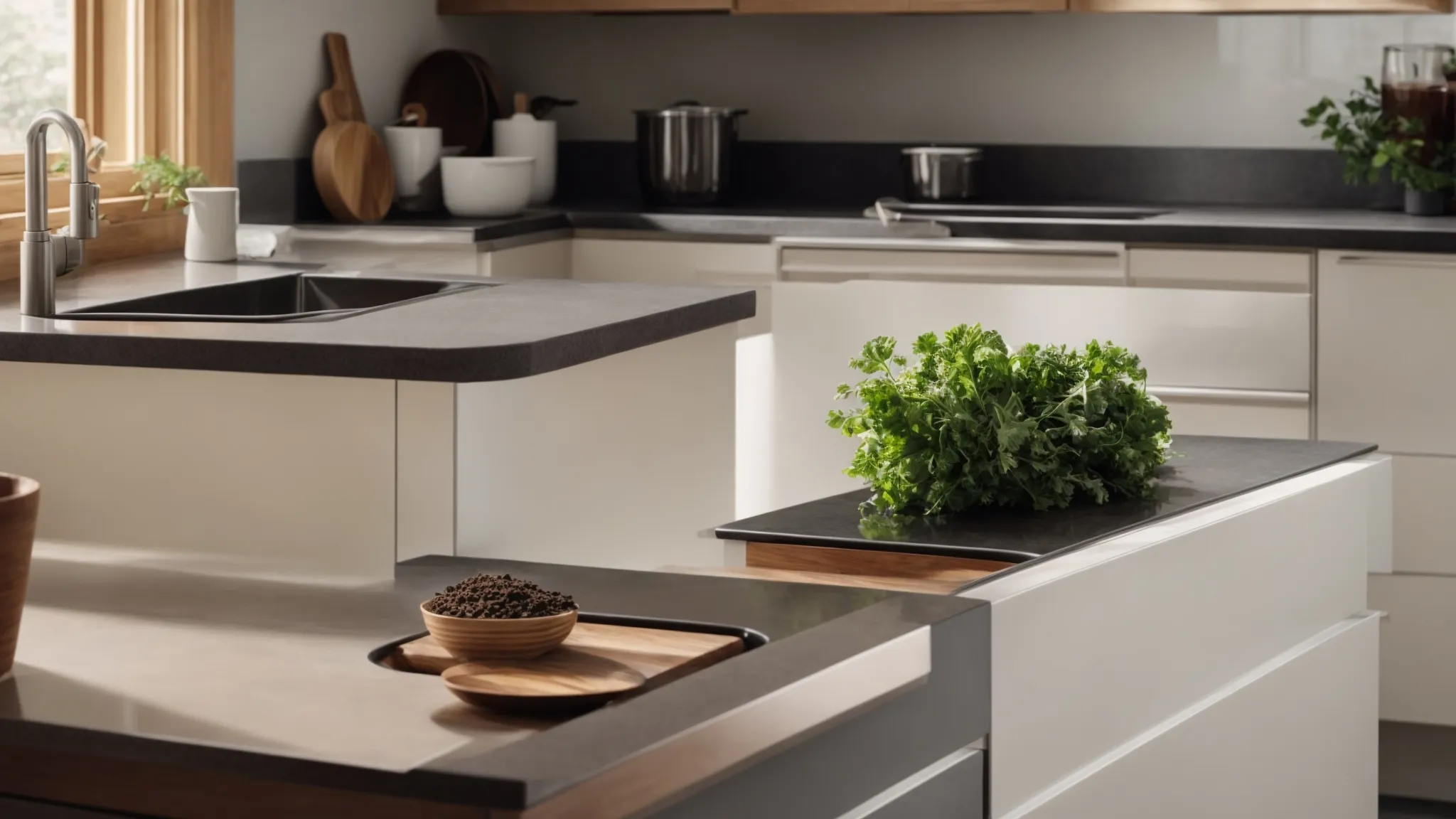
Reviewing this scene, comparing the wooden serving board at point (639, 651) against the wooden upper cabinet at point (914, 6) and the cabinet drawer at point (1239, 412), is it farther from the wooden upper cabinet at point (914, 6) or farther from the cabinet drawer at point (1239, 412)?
the wooden upper cabinet at point (914, 6)

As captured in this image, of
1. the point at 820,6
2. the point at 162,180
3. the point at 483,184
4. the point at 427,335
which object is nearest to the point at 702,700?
the point at 427,335

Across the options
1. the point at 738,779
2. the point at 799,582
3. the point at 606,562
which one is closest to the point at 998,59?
the point at 606,562

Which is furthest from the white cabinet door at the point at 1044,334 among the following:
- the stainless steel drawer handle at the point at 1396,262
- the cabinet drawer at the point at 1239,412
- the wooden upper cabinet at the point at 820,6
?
the wooden upper cabinet at the point at 820,6

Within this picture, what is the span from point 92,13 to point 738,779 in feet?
8.98

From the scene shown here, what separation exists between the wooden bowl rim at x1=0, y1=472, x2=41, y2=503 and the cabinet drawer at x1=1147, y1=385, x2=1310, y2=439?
2579 mm

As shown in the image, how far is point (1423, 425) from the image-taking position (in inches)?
137

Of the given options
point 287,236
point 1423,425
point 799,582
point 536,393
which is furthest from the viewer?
point 1423,425

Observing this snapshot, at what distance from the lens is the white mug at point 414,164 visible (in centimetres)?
420

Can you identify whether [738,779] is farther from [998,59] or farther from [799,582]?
[998,59]

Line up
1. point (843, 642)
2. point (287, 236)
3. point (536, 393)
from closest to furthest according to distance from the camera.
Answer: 1. point (843, 642)
2. point (536, 393)
3. point (287, 236)

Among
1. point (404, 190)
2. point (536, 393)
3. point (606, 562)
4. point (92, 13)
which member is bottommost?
point (606, 562)

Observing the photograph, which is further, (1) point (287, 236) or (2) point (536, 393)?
(1) point (287, 236)

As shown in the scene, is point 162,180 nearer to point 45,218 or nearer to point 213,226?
point 213,226

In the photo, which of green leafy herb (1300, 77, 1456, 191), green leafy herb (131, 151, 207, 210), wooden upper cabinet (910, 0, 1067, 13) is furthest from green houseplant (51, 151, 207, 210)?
green leafy herb (1300, 77, 1456, 191)
